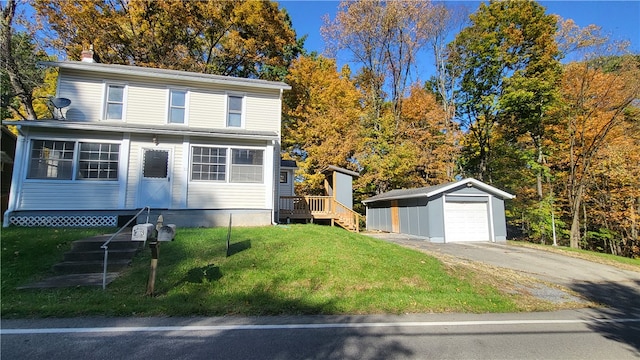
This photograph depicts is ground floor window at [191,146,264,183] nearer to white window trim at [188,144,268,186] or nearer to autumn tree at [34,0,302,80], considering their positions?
white window trim at [188,144,268,186]

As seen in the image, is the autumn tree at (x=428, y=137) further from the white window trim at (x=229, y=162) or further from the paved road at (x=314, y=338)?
the paved road at (x=314, y=338)

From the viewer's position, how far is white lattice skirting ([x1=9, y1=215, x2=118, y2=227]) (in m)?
9.67

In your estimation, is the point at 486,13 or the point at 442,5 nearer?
the point at 486,13

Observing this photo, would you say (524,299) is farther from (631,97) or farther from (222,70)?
(222,70)

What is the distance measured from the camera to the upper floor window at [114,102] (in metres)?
11.9

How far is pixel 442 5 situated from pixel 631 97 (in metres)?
15.0

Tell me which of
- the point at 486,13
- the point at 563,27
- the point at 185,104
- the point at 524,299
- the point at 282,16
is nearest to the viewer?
the point at 524,299

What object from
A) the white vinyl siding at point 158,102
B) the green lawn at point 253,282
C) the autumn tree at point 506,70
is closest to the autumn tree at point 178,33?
the white vinyl siding at point 158,102

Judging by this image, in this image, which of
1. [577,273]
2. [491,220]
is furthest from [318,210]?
[577,273]

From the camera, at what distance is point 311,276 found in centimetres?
646

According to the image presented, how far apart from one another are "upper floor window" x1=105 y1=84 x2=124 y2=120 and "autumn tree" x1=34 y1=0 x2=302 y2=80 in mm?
9790

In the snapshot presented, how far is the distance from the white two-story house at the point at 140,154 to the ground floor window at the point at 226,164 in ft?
0.12

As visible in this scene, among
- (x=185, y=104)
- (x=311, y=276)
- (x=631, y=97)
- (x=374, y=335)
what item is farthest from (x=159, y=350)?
(x=631, y=97)

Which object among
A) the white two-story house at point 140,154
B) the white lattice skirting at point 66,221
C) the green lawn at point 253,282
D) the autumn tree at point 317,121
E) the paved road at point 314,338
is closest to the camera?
the paved road at point 314,338
